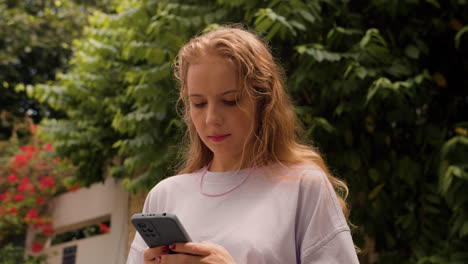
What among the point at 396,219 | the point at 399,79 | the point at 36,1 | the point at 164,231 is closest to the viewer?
the point at 164,231

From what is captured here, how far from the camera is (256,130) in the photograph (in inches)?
44.6

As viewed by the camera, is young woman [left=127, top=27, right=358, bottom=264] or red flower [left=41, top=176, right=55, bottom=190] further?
red flower [left=41, top=176, right=55, bottom=190]

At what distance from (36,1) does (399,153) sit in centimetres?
642

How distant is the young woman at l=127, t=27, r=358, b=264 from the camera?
3.17 ft

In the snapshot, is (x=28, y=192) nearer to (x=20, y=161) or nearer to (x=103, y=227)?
(x=20, y=161)

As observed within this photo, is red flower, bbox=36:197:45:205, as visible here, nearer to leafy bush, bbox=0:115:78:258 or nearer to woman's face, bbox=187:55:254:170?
leafy bush, bbox=0:115:78:258

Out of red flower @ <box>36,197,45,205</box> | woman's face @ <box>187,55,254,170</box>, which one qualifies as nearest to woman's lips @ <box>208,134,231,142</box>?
woman's face @ <box>187,55,254,170</box>

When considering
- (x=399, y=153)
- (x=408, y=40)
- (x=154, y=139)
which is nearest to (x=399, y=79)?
(x=408, y=40)

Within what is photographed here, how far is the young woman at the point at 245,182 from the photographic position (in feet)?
3.17

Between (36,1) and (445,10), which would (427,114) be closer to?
(445,10)

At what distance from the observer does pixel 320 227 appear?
98cm

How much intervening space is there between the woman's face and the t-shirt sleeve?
19 cm

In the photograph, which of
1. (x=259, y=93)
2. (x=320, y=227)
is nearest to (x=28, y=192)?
(x=259, y=93)

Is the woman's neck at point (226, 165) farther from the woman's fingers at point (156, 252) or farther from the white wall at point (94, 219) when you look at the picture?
the white wall at point (94, 219)
